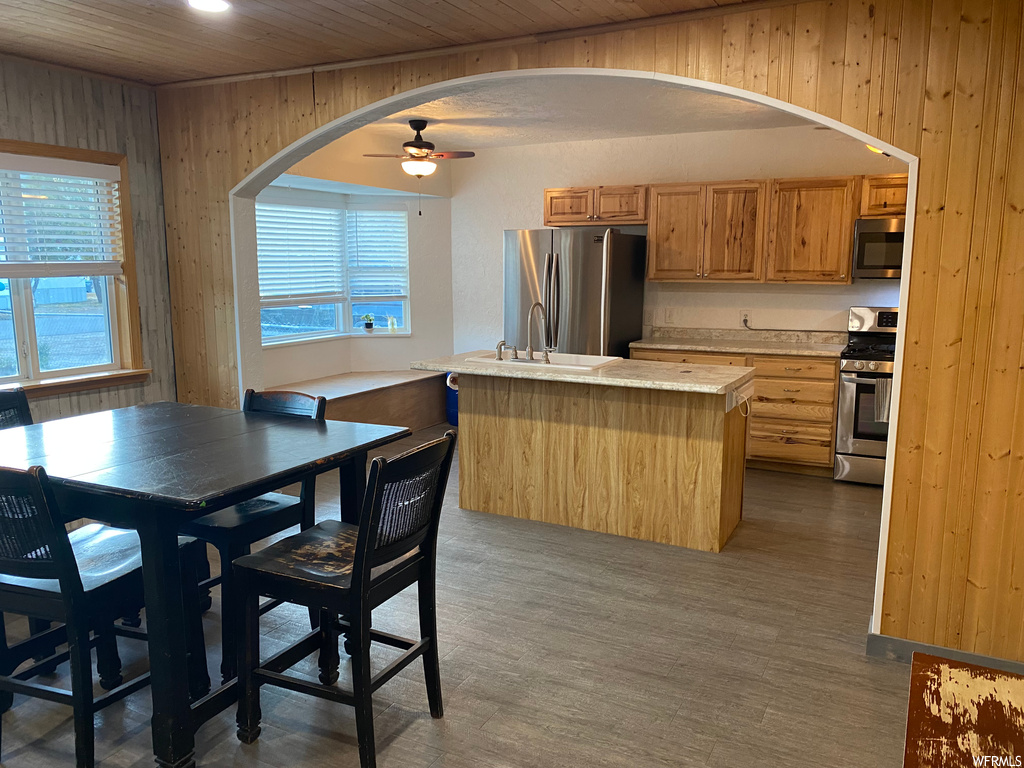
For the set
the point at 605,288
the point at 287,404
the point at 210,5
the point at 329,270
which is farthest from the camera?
the point at 329,270

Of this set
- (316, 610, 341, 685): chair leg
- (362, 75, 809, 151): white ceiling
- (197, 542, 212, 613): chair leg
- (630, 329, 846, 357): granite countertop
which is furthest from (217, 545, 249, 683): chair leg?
(630, 329, 846, 357): granite countertop

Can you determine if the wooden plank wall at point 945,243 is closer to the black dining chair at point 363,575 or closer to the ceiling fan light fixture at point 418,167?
the black dining chair at point 363,575

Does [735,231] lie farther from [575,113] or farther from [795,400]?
[575,113]

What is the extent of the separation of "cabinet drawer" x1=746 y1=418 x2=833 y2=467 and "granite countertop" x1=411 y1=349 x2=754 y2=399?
4.72 feet

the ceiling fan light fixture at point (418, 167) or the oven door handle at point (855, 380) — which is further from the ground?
the ceiling fan light fixture at point (418, 167)

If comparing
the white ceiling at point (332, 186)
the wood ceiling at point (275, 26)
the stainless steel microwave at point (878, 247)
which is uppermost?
the wood ceiling at point (275, 26)

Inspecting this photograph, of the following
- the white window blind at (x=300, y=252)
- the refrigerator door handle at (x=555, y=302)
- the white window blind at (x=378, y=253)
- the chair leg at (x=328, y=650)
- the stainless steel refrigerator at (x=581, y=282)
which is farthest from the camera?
the white window blind at (x=378, y=253)

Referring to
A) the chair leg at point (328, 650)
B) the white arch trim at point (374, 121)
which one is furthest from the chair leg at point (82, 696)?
the white arch trim at point (374, 121)

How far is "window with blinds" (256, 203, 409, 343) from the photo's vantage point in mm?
6258

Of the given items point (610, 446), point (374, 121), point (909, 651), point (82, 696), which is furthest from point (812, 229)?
point (82, 696)

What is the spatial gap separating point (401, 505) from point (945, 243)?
2096 millimetres

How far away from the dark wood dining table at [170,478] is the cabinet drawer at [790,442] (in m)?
3.55

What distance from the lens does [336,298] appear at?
692 centimetres

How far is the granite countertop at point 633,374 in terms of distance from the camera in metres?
3.62
